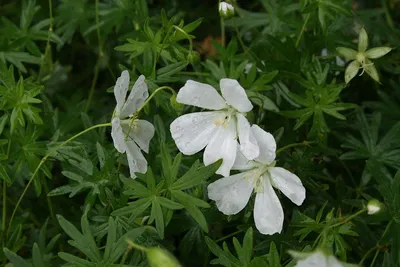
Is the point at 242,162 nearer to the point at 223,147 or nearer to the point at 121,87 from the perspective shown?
the point at 223,147

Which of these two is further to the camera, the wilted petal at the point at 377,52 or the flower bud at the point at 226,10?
the flower bud at the point at 226,10

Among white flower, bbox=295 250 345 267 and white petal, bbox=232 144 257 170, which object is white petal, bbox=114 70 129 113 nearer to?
white petal, bbox=232 144 257 170

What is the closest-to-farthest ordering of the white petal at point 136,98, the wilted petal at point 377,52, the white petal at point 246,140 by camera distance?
1. the white petal at point 246,140
2. the white petal at point 136,98
3. the wilted petal at point 377,52

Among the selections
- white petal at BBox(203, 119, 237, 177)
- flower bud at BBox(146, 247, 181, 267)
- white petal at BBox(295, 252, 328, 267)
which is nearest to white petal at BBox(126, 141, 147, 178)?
white petal at BBox(203, 119, 237, 177)

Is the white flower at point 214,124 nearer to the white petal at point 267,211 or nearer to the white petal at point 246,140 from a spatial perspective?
the white petal at point 246,140

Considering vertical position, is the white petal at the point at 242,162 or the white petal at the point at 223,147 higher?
the white petal at the point at 223,147

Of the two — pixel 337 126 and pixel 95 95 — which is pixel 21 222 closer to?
pixel 95 95

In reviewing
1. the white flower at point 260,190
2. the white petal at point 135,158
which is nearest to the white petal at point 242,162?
the white flower at point 260,190

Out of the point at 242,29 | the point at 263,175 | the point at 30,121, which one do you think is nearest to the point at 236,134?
the point at 263,175
